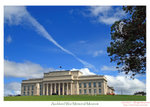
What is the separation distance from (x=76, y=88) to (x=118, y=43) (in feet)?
211

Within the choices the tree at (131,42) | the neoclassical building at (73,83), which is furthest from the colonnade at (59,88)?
the tree at (131,42)

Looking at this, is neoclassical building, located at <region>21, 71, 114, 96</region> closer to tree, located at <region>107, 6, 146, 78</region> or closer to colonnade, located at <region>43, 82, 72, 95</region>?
colonnade, located at <region>43, 82, 72, 95</region>

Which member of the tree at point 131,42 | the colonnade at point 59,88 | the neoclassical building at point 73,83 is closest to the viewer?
the tree at point 131,42

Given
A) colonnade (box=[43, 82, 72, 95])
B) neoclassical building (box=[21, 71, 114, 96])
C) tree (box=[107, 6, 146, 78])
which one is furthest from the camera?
colonnade (box=[43, 82, 72, 95])

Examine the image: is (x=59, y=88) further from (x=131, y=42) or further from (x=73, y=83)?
(x=131, y=42)

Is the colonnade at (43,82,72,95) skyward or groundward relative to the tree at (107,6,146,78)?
groundward

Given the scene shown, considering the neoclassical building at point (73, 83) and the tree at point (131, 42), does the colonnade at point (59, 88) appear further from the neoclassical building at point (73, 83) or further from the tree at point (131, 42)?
the tree at point (131, 42)

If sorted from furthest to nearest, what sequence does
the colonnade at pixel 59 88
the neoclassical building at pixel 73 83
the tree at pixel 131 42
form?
1. the colonnade at pixel 59 88
2. the neoclassical building at pixel 73 83
3. the tree at pixel 131 42

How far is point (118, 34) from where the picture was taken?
18984 mm

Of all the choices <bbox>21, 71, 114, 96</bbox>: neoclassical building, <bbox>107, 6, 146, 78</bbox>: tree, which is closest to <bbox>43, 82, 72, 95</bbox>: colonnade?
<bbox>21, 71, 114, 96</bbox>: neoclassical building

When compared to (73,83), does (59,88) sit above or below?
below

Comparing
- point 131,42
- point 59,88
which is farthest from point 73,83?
point 131,42
